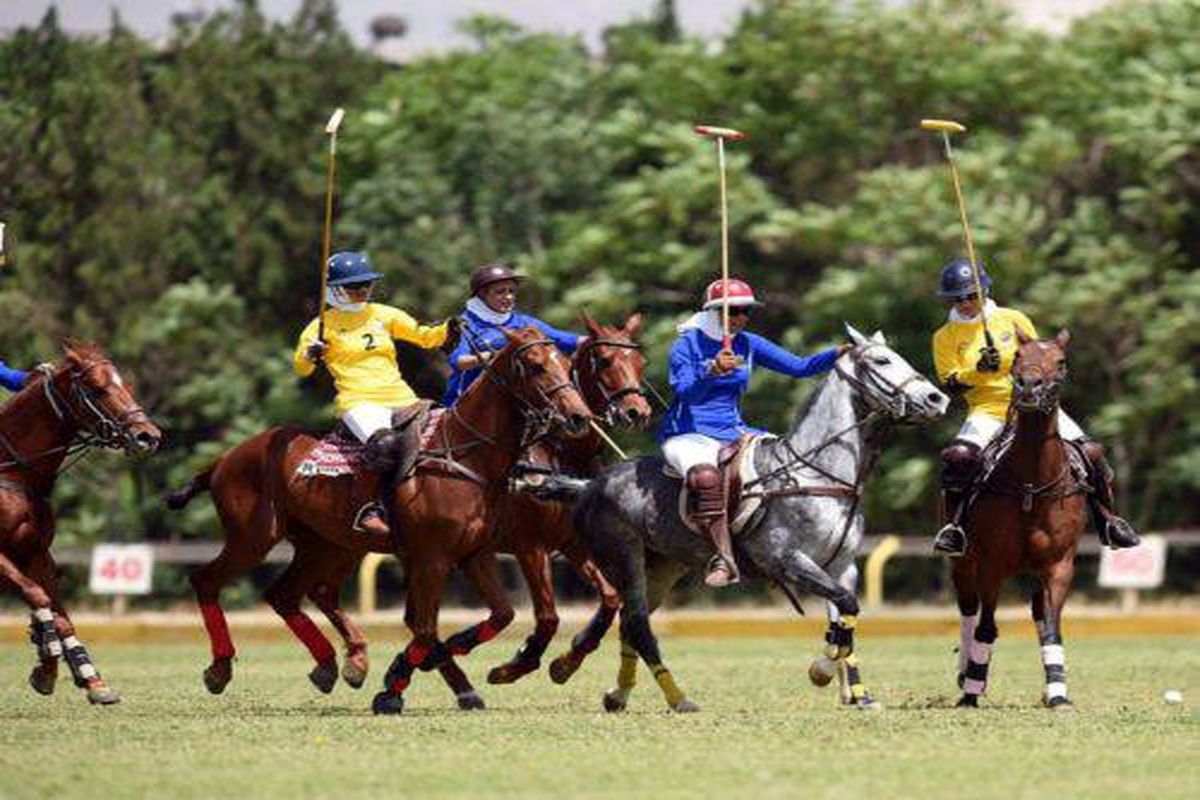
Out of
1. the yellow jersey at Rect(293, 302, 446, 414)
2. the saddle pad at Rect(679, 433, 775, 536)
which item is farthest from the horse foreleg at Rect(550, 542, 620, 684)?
the yellow jersey at Rect(293, 302, 446, 414)

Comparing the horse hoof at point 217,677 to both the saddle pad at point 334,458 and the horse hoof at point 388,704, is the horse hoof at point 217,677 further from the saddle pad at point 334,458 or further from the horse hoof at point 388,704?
the horse hoof at point 388,704

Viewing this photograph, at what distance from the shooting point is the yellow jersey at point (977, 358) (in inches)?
655

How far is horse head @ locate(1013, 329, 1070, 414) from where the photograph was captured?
51.1ft

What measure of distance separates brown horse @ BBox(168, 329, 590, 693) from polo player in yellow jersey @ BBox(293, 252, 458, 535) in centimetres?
39

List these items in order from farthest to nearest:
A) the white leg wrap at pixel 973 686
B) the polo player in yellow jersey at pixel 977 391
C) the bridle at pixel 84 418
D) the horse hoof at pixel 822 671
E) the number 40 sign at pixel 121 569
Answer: the number 40 sign at pixel 121 569 < the bridle at pixel 84 418 < the polo player in yellow jersey at pixel 977 391 < the white leg wrap at pixel 973 686 < the horse hoof at pixel 822 671

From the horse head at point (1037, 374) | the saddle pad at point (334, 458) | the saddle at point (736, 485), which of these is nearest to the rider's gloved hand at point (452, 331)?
the saddle pad at point (334, 458)

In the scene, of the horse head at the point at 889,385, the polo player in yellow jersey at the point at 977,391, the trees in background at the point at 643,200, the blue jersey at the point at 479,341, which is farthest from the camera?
the trees in background at the point at 643,200

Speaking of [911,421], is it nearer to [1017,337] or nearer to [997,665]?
[1017,337]

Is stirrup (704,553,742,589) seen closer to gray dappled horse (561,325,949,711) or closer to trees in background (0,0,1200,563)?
gray dappled horse (561,325,949,711)

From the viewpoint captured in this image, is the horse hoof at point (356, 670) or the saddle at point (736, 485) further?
the horse hoof at point (356, 670)

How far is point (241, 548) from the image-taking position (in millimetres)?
17406

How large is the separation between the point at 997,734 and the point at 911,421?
7.58ft

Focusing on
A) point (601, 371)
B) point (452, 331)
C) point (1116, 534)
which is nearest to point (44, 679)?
point (452, 331)

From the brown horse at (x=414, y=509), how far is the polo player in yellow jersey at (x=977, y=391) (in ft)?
7.39
